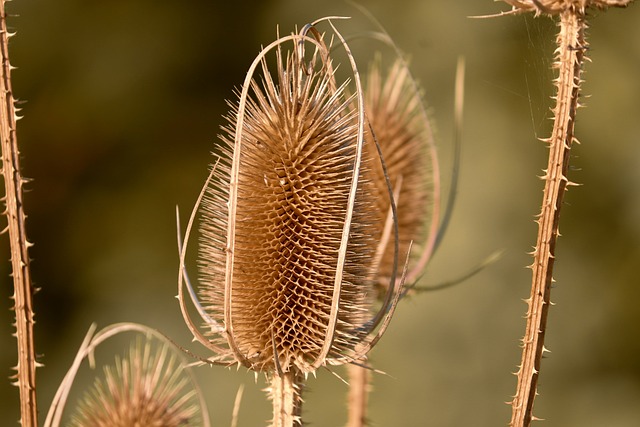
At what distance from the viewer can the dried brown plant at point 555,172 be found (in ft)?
3.84

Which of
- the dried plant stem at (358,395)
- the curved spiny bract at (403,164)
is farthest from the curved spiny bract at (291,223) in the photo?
the curved spiny bract at (403,164)

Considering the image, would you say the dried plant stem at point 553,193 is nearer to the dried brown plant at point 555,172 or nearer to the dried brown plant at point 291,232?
the dried brown plant at point 555,172

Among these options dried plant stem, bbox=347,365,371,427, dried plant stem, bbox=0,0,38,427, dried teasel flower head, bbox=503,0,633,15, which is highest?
dried teasel flower head, bbox=503,0,633,15

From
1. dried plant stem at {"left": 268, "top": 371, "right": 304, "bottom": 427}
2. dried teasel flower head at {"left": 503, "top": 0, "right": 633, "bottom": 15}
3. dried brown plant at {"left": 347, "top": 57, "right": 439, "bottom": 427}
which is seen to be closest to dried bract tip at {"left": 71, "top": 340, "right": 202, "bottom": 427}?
dried plant stem at {"left": 268, "top": 371, "right": 304, "bottom": 427}

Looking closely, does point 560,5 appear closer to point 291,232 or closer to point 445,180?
point 291,232

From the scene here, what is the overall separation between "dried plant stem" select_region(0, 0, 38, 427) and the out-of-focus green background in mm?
2717

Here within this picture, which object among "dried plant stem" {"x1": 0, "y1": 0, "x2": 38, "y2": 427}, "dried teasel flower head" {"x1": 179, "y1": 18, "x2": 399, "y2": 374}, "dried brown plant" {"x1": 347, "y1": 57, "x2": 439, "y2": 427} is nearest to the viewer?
"dried plant stem" {"x1": 0, "y1": 0, "x2": 38, "y2": 427}

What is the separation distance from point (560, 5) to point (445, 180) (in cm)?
260

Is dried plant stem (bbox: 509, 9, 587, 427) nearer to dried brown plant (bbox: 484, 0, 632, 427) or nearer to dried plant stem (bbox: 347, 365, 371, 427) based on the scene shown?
dried brown plant (bbox: 484, 0, 632, 427)

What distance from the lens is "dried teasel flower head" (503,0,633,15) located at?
116 cm

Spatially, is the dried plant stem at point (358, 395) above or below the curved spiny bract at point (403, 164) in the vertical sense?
below

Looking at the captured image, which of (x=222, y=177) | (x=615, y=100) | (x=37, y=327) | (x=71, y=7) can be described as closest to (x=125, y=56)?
(x=71, y=7)

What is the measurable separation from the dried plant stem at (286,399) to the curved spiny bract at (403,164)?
55cm

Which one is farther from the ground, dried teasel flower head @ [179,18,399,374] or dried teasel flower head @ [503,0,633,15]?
dried teasel flower head @ [503,0,633,15]
